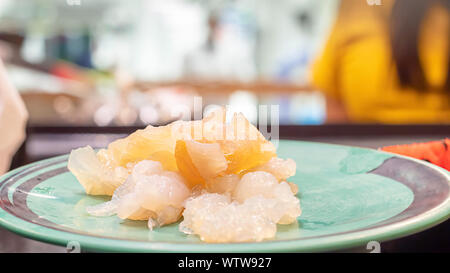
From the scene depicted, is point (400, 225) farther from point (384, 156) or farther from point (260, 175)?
point (384, 156)

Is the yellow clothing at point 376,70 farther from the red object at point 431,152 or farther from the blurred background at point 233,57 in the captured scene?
the red object at point 431,152

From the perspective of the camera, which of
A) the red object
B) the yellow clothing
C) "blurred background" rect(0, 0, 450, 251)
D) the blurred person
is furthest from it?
the yellow clothing

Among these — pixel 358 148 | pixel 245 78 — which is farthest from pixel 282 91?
pixel 358 148

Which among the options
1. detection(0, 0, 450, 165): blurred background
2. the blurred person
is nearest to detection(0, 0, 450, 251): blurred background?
detection(0, 0, 450, 165): blurred background

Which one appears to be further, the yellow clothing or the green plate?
the yellow clothing

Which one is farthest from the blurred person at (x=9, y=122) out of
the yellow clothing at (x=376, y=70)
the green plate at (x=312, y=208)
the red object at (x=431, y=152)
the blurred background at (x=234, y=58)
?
the yellow clothing at (x=376, y=70)

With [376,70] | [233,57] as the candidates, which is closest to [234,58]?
[233,57]

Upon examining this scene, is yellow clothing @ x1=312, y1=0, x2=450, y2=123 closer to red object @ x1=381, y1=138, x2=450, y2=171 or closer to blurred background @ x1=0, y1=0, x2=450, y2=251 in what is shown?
blurred background @ x1=0, y1=0, x2=450, y2=251

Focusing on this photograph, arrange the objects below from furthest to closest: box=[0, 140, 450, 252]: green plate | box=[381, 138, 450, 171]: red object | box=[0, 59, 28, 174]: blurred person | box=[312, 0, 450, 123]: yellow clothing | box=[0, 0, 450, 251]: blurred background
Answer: box=[312, 0, 450, 123]: yellow clothing < box=[0, 0, 450, 251]: blurred background < box=[0, 59, 28, 174]: blurred person < box=[381, 138, 450, 171]: red object < box=[0, 140, 450, 252]: green plate
